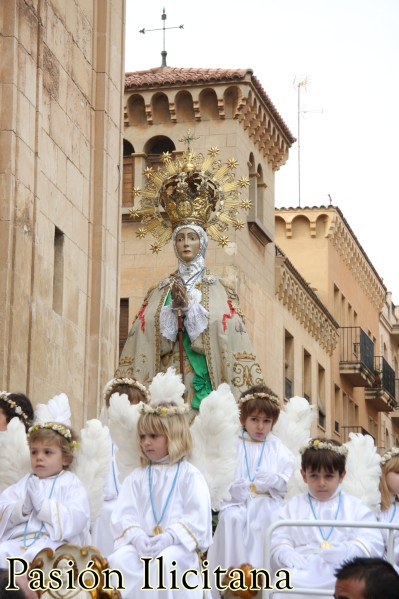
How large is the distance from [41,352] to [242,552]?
7.12 m

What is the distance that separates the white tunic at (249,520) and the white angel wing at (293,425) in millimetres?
517

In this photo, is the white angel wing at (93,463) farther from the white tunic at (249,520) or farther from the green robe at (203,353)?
the green robe at (203,353)

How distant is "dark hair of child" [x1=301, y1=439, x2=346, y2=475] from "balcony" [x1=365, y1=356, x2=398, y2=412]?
4088cm

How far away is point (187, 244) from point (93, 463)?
4549 mm

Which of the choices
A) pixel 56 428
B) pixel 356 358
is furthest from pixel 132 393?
pixel 356 358

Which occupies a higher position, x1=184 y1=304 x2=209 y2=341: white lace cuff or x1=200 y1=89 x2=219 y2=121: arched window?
x1=200 y1=89 x2=219 y2=121: arched window

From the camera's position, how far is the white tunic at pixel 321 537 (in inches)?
375

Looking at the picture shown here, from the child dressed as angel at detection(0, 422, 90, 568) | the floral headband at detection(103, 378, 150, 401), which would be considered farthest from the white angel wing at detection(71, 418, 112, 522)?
the floral headband at detection(103, 378, 150, 401)

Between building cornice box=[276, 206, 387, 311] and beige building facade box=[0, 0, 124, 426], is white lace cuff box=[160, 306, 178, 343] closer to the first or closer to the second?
beige building facade box=[0, 0, 124, 426]

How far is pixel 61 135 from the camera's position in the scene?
752 inches

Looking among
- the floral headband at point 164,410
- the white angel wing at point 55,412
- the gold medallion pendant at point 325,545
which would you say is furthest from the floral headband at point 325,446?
the white angel wing at point 55,412

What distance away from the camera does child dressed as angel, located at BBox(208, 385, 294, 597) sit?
1136 centimetres

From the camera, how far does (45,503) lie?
9688 mm

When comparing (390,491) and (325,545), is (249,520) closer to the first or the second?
(390,491)
